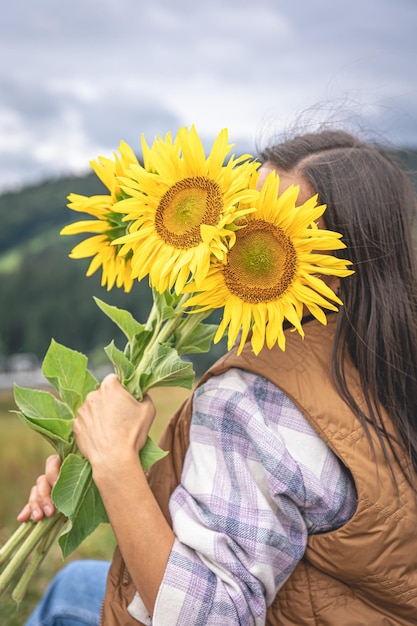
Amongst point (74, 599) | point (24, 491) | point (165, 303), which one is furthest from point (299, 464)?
point (24, 491)

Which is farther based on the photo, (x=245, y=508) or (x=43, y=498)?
(x=43, y=498)

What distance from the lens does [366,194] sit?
4.96 ft

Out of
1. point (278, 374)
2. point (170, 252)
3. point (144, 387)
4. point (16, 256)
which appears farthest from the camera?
point (16, 256)

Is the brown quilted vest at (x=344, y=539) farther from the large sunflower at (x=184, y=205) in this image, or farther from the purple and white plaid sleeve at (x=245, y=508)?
the large sunflower at (x=184, y=205)

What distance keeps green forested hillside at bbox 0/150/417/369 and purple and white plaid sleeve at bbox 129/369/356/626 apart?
877 centimetres

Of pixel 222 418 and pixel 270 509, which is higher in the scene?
pixel 222 418

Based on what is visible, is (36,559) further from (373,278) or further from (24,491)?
(24,491)

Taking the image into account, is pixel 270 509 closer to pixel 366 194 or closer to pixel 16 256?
pixel 366 194

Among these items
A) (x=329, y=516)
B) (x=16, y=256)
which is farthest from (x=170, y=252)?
(x=16, y=256)

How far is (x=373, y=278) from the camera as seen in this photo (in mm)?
1523

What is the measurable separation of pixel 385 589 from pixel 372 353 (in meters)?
0.49

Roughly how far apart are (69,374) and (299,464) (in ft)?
1.98

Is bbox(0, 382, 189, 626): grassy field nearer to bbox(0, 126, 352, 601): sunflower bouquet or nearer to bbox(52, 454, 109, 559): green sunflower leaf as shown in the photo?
bbox(52, 454, 109, 559): green sunflower leaf

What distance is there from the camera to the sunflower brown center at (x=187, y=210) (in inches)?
50.7
